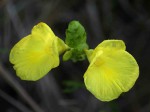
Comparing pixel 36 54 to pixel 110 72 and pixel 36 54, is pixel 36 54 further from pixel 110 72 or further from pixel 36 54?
pixel 110 72

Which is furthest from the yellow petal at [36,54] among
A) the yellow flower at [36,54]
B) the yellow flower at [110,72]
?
the yellow flower at [110,72]

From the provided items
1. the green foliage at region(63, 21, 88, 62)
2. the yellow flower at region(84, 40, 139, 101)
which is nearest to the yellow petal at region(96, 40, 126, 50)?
the yellow flower at region(84, 40, 139, 101)

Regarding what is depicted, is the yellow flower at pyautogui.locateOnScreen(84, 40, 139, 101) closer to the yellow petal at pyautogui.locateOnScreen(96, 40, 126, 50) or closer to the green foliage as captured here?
the yellow petal at pyautogui.locateOnScreen(96, 40, 126, 50)

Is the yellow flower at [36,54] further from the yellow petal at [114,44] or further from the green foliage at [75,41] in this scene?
the yellow petal at [114,44]

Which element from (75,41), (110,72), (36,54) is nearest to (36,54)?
(36,54)

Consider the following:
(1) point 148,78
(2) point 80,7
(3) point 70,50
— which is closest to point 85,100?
(1) point 148,78

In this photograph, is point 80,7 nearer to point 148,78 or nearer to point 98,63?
point 148,78

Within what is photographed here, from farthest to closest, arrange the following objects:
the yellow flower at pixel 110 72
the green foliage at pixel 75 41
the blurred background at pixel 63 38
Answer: the blurred background at pixel 63 38, the green foliage at pixel 75 41, the yellow flower at pixel 110 72
